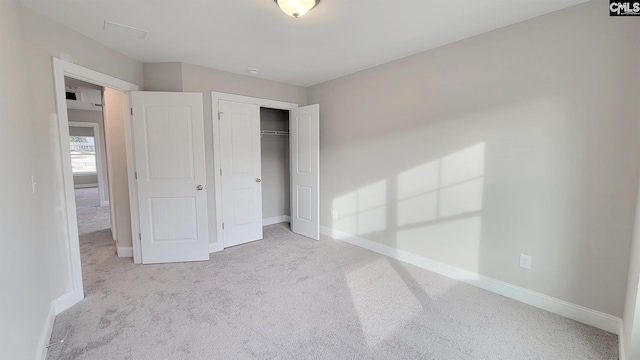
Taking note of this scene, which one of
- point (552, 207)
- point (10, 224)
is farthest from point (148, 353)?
point (552, 207)

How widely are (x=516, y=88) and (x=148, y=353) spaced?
3.57 metres

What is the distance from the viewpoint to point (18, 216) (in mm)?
1658

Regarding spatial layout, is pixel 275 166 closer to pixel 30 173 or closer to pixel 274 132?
A: pixel 274 132

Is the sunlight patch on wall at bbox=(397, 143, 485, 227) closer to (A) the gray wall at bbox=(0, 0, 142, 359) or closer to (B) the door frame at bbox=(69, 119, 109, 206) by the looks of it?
(A) the gray wall at bbox=(0, 0, 142, 359)

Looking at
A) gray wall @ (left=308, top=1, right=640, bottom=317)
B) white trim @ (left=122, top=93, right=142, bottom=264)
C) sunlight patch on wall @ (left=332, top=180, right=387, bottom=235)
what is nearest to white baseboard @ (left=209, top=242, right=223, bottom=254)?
white trim @ (left=122, top=93, right=142, bottom=264)

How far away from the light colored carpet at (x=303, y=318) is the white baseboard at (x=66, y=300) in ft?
0.24

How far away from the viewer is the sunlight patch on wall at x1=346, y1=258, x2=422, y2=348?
2.11 metres

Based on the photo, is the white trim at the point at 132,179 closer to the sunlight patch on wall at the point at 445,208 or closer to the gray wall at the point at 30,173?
the gray wall at the point at 30,173

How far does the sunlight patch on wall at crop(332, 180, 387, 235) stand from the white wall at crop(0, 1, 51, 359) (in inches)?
127

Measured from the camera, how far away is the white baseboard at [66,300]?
232 cm

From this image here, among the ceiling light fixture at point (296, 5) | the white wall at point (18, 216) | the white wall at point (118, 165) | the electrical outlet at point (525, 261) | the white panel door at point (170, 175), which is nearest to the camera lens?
the white wall at point (18, 216)

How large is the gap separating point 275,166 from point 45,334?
3590 mm

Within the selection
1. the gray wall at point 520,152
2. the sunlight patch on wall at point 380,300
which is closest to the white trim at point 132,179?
the sunlight patch on wall at point 380,300

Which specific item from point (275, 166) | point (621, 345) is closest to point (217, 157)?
point (275, 166)
